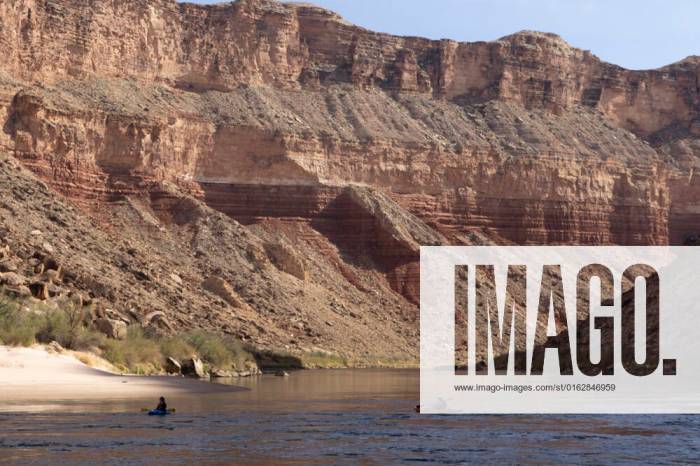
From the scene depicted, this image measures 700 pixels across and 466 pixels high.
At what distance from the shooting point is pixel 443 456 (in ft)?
103

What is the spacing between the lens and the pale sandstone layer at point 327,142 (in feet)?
289

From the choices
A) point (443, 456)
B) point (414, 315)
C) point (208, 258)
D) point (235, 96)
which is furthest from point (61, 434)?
point (235, 96)

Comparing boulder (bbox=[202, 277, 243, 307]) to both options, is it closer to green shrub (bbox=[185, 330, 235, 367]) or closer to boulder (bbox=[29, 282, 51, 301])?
green shrub (bbox=[185, 330, 235, 367])

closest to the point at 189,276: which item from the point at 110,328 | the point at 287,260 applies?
the point at 287,260

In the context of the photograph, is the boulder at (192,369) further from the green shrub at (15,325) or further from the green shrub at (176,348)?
the green shrub at (15,325)

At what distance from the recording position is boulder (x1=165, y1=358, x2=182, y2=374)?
57938 mm

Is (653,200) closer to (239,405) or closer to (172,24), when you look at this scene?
(172,24)

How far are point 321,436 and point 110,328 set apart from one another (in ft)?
79.3

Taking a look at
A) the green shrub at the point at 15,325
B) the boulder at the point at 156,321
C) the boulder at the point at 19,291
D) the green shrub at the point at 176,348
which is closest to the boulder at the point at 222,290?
the boulder at the point at 156,321

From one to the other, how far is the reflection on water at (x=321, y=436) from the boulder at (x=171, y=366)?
41.2 ft

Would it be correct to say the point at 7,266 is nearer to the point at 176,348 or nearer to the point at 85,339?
the point at 85,339

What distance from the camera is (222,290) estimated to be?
3216 inches

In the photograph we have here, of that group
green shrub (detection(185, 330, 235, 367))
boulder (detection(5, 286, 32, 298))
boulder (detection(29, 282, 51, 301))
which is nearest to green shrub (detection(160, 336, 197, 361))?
green shrub (detection(185, 330, 235, 367))

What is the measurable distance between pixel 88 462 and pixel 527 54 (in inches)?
4050
